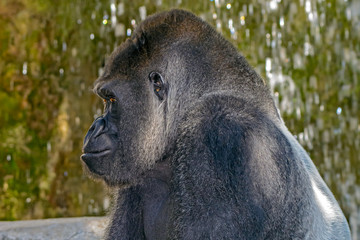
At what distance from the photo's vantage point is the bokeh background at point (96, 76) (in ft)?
27.1

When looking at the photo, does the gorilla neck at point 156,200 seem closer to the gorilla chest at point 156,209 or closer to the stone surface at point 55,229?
the gorilla chest at point 156,209

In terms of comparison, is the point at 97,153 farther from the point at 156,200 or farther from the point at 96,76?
the point at 96,76

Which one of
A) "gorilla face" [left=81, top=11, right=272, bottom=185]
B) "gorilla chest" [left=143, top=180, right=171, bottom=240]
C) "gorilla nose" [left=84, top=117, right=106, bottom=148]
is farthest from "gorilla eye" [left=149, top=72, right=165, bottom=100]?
"gorilla chest" [left=143, top=180, right=171, bottom=240]

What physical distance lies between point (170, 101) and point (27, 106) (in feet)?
19.5

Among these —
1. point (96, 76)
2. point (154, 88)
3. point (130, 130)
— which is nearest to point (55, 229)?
point (130, 130)

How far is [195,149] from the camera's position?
2496 millimetres

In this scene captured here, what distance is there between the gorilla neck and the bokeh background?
5.28 meters

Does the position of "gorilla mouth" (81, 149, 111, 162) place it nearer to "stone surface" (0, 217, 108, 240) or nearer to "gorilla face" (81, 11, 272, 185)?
"gorilla face" (81, 11, 272, 185)

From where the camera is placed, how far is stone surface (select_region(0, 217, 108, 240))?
4227mm

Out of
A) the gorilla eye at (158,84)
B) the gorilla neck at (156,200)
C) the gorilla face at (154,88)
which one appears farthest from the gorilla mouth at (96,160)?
the gorilla eye at (158,84)

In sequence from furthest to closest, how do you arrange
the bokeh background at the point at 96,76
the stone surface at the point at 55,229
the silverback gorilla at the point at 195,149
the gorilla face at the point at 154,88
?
the bokeh background at the point at 96,76 → the stone surface at the point at 55,229 → the gorilla face at the point at 154,88 → the silverback gorilla at the point at 195,149

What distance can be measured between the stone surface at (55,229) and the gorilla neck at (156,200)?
1.20m

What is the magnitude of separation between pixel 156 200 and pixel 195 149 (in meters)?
0.67

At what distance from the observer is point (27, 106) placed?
8.40 m
